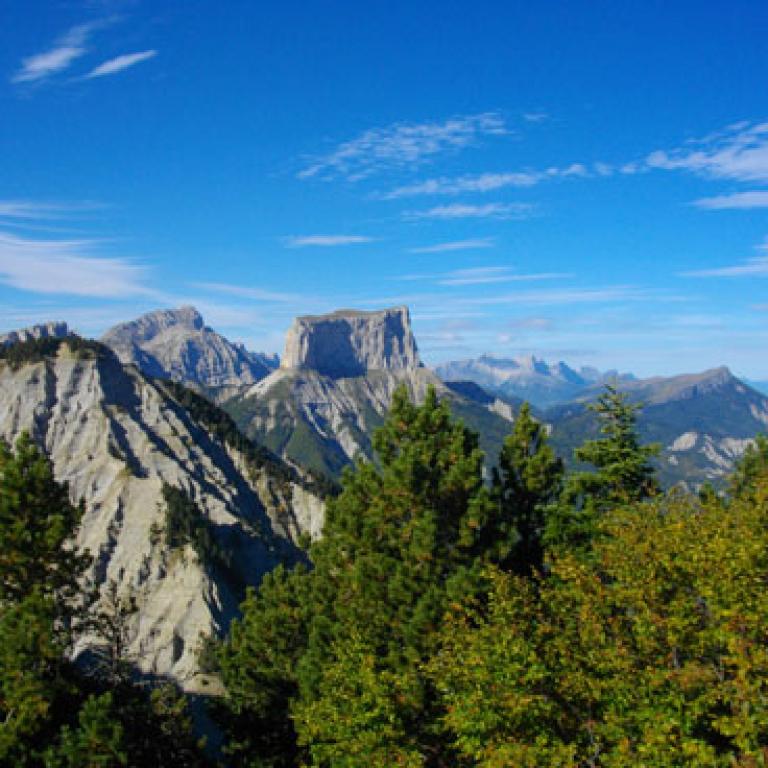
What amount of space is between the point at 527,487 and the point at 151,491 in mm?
102561

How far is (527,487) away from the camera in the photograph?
33781mm

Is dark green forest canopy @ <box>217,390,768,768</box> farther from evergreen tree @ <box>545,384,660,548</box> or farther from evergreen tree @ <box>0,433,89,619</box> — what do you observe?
evergreen tree @ <box>0,433,89,619</box>

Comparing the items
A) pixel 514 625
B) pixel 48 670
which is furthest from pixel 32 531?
pixel 514 625

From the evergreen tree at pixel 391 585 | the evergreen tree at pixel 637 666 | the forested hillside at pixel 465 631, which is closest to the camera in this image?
the evergreen tree at pixel 637 666

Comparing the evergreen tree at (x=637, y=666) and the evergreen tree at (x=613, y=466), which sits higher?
the evergreen tree at (x=613, y=466)

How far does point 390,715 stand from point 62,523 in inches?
610

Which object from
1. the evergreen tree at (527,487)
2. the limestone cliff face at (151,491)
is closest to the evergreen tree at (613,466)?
the evergreen tree at (527,487)

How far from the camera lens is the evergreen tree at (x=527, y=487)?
108 feet

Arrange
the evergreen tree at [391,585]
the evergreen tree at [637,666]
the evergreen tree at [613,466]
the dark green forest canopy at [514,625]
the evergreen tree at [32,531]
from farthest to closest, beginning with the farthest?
the evergreen tree at [613,466] < the evergreen tree at [32,531] < the evergreen tree at [391,585] < the dark green forest canopy at [514,625] < the evergreen tree at [637,666]

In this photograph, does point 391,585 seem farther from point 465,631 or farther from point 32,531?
point 32,531

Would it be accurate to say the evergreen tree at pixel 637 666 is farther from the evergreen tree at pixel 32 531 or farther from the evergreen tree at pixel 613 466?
the evergreen tree at pixel 32 531

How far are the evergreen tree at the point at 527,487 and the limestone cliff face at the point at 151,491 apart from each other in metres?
66.5

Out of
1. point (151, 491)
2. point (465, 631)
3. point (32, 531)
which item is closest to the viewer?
point (465, 631)

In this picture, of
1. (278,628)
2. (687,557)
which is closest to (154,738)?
(278,628)
